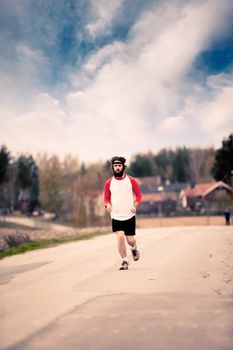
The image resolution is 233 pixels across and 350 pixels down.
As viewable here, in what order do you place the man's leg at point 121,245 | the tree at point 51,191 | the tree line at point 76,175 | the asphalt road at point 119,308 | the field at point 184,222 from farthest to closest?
the tree at point 51,191 → the tree line at point 76,175 → the field at point 184,222 → the man's leg at point 121,245 → the asphalt road at point 119,308

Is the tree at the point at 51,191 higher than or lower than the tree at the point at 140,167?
lower

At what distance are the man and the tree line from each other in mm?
34195

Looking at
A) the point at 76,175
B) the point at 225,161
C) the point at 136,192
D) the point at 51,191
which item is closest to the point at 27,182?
the point at 76,175

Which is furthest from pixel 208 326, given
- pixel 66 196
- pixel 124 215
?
pixel 66 196

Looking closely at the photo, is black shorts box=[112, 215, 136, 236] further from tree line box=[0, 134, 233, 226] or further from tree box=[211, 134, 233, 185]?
tree box=[211, 134, 233, 185]

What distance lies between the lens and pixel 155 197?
89812 millimetres

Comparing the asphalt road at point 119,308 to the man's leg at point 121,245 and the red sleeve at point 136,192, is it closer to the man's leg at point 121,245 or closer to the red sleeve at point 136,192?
the man's leg at point 121,245

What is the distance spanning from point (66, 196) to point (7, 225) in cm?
2262

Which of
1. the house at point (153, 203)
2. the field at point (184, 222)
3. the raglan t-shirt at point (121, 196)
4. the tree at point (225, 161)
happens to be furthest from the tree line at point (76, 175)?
the raglan t-shirt at point (121, 196)

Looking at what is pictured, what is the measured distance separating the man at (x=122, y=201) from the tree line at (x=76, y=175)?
34195 mm

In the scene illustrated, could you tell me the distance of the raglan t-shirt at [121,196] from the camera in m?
7.78

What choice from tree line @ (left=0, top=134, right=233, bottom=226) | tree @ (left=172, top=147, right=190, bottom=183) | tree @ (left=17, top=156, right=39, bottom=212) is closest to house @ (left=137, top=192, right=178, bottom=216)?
tree line @ (left=0, top=134, right=233, bottom=226)

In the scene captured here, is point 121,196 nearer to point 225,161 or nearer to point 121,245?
point 121,245

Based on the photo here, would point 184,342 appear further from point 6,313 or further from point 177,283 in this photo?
point 177,283
